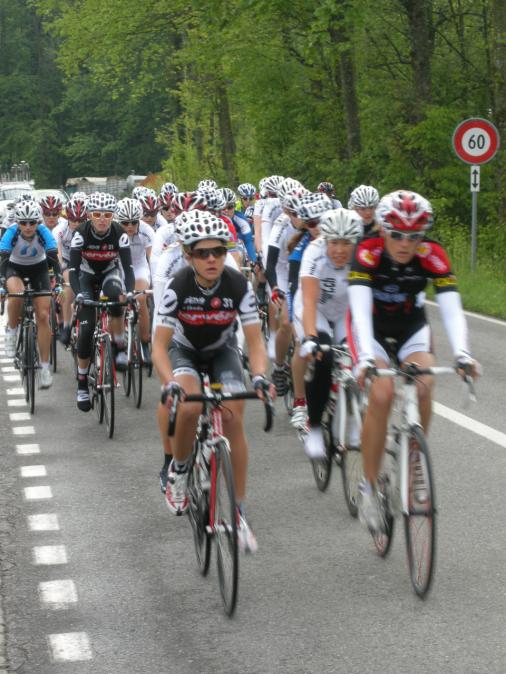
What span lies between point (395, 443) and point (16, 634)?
2.01m

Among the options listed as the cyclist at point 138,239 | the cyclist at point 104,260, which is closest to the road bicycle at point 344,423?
the cyclist at point 104,260

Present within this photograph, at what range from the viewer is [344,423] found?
816cm

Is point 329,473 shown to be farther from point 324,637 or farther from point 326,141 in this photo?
point 326,141

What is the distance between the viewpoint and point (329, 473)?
872cm

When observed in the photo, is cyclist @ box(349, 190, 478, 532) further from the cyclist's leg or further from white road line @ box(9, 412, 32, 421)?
white road line @ box(9, 412, 32, 421)

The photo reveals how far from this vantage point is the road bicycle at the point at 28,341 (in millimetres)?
12641

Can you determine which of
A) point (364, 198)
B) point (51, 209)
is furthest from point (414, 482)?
point (51, 209)

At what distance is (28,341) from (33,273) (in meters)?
1.11

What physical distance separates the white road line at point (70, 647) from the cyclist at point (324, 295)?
2666 mm

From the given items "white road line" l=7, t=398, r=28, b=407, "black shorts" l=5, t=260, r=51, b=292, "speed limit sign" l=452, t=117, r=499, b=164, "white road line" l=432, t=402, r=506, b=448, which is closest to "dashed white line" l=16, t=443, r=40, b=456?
"white road line" l=7, t=398, r=28, b=407

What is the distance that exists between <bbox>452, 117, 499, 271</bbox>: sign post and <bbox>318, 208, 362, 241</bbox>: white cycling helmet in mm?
13990

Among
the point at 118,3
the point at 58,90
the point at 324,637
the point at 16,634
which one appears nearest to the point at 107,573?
the point at 16,634

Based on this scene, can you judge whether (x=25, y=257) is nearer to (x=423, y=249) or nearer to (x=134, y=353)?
(x=134, y=353)

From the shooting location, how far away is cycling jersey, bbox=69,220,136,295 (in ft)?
40.8
